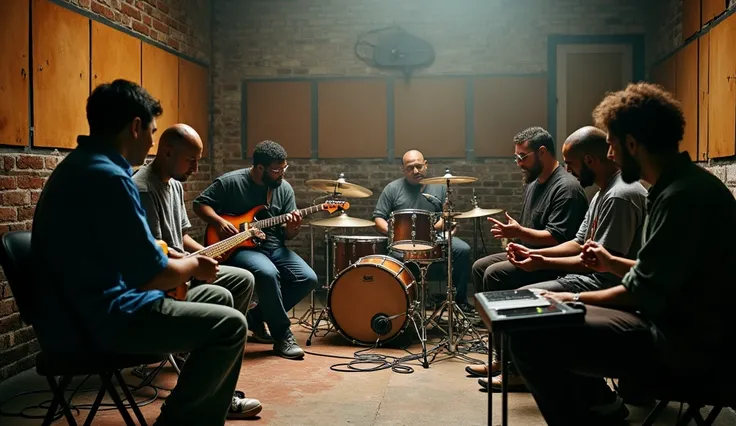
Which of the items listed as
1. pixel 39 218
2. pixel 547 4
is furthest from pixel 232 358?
pixel 547 4

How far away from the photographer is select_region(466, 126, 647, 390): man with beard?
3.13 m

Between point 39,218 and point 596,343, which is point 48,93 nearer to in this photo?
point 39,218

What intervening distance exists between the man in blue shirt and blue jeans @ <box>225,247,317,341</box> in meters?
2.11

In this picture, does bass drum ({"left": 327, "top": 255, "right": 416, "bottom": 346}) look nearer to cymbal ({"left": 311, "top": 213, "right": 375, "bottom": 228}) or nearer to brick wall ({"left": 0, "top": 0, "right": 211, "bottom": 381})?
cymbal ({"left": 311, "top": 213, "right": 375, "bottom": 228})

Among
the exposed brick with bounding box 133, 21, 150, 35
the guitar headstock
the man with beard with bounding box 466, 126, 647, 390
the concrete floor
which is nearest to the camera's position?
the man with beard with bounding box 466, 126, 647, 390

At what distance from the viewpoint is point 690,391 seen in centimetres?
228

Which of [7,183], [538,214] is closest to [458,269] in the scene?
[538,214]

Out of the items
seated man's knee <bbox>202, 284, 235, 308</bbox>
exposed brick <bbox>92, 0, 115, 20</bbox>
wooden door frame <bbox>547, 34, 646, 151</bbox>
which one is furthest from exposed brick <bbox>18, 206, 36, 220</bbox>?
wooden door frame <bbox>547, 34, 646, 151</bbox>

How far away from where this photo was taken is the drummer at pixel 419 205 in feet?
20.4

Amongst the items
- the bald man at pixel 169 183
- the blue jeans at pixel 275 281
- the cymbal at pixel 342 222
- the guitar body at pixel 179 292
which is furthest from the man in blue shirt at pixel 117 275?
the cymbal at pixel 342 222

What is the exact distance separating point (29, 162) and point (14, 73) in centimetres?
55

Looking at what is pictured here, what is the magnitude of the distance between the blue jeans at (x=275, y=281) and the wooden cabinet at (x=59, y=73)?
1.46 meters

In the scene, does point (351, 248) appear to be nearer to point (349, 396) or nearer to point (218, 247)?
point (218, 247)

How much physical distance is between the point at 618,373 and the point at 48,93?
12.7ft
